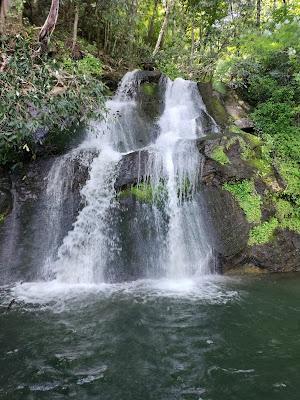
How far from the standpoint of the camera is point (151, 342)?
Result: 576cm

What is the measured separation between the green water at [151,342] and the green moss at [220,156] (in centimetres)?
347

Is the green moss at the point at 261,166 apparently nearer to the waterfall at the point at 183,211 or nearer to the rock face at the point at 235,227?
the rock face at the point at 235,227

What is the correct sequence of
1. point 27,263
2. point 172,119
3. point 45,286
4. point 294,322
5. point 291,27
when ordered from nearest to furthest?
point 294,322
point 45,286
point 27,263
point 291,27
point 172,119

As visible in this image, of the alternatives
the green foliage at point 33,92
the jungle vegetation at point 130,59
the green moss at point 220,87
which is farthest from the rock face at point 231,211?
the green moss at point 220,87

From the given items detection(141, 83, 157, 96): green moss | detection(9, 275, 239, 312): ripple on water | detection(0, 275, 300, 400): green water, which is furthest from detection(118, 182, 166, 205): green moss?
detection(141, 83, 157, 96): green moss

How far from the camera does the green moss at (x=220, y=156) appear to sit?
10.1 m

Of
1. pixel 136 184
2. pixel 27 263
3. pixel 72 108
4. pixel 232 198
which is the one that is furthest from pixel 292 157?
pixel 27 263

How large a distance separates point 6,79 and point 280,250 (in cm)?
719

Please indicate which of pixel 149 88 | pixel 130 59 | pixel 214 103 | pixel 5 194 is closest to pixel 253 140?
pixel 214 103

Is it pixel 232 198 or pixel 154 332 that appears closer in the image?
pixel 154 332

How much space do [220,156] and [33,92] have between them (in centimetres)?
555

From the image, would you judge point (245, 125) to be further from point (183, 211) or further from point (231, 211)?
point (183, 211)

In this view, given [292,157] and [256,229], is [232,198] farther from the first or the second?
[292,157]

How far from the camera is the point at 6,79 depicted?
5.87 meters
